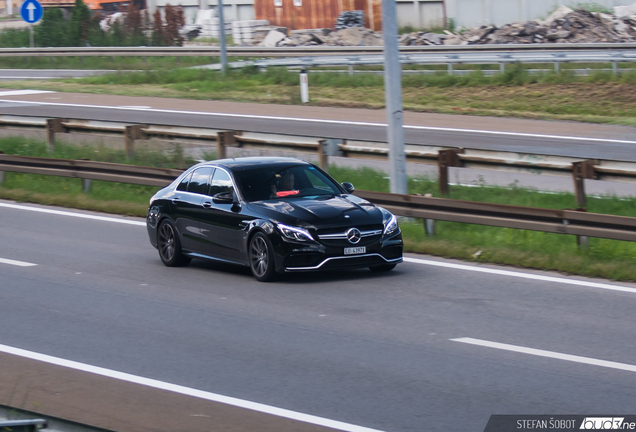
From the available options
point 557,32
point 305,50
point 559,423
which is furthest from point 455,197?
point 557,32

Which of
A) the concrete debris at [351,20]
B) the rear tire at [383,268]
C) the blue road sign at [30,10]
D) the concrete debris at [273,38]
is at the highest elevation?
the blue road sign at [30,10]

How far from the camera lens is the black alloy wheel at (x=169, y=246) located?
12.6 meters

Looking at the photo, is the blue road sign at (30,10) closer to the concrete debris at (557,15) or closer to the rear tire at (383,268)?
the concrete debris at (557,15)

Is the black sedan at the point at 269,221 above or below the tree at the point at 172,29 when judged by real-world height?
below

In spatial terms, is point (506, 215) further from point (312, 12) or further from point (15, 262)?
point (312, 12)

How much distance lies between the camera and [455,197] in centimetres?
1559

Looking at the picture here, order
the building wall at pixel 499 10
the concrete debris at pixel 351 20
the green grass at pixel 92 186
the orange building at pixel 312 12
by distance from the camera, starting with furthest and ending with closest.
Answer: the orange building at pixel 312 12, the concrete debris at pixel 351 20, the building wall at pixel 499 10, the green grass at pixel 92 186

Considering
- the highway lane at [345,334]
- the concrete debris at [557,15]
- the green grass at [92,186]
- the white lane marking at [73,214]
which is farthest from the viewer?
the concrete debris at [557,15]

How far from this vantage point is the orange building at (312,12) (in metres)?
54.1

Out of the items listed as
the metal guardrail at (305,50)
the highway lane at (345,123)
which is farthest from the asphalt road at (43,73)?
the highway lane at (345,123)

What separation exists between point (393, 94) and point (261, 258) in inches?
148

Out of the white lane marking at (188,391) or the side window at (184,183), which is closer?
the white lane marking at (188,391)

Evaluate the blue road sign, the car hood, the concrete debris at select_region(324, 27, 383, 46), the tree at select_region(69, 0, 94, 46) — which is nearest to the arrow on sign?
the blue road sign

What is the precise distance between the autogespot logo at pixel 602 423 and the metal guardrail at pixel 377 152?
7.25 m
